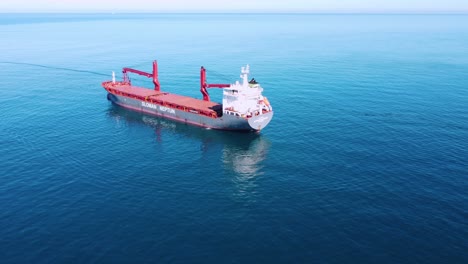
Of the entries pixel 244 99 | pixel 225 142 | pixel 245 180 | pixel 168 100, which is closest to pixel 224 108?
pixel 244 99

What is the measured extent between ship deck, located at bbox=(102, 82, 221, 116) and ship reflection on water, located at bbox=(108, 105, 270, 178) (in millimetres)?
4195

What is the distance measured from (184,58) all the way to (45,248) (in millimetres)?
132042

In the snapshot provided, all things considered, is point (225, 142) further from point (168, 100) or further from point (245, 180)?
point (168, 100)

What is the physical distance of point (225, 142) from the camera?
2889 inches

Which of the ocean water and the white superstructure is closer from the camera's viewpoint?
the ocean water

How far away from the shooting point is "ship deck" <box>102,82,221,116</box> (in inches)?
3258

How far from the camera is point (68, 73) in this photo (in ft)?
439

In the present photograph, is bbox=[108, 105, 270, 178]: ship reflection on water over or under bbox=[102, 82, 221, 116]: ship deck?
under

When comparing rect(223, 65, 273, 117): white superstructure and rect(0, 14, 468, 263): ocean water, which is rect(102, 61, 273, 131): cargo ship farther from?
rect(0, 14, 468, 263): ocean water

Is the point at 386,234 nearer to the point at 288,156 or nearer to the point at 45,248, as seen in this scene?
the point at 288,156

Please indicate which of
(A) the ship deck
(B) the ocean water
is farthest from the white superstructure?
(B) the ocean water

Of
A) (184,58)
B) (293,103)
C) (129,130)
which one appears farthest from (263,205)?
(184,58)

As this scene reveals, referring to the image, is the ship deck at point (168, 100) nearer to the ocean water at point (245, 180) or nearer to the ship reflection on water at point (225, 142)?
the ship reflection on water at point (225, 142)

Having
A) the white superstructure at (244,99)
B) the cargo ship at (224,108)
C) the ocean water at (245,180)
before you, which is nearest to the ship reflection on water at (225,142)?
the ocean water at (245,180)
